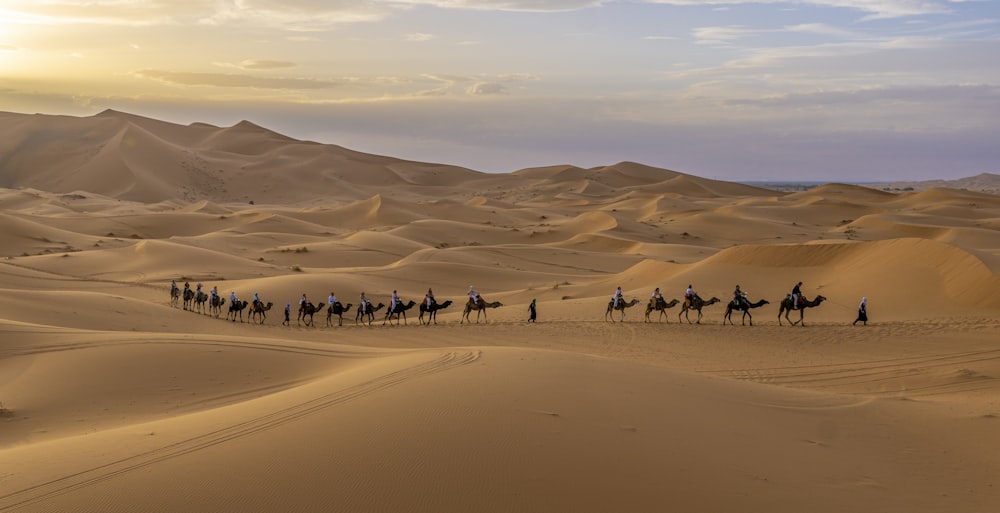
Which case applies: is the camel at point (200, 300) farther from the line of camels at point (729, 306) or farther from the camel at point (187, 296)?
the line of camels at point (729, 306)

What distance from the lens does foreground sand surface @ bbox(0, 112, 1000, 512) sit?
7.50 metres

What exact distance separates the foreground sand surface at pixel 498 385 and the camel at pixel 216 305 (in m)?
0.34

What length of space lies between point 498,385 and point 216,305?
1832cm

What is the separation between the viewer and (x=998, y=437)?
1102 centimetres

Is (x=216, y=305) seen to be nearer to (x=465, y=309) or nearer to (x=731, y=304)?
(x=465, y=309)

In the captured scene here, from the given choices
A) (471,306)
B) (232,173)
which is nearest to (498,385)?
(471,306)

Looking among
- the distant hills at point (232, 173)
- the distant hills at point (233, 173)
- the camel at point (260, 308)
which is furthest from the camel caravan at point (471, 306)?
the distant hills at point (233, 173)

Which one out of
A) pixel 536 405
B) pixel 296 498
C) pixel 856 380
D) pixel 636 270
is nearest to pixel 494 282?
pixel 636 270

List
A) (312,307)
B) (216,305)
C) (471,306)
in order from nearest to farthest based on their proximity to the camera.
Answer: (471,306) < (312,307) < (216,305)

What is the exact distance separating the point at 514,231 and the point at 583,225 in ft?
19.1

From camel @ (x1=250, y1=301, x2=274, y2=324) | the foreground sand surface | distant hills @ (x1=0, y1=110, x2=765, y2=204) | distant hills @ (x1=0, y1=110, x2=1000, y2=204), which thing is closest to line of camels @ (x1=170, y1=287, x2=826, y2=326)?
camel @ (x1=250, y1=301, x2=274, y2=324)

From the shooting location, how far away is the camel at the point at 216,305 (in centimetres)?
2641

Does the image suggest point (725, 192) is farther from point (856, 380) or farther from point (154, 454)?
point (154, 454)

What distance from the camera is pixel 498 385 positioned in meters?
10.4
